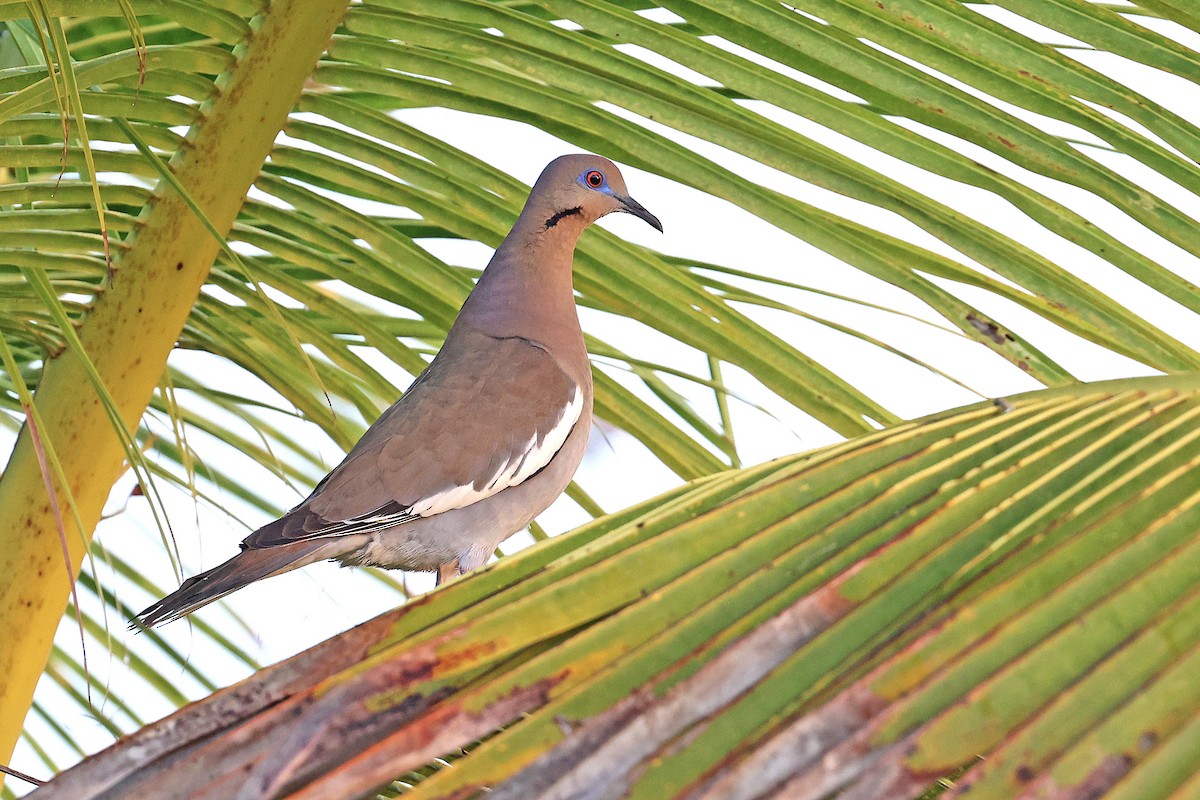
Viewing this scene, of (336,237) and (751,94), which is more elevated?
(336,237)

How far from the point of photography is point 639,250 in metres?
1.17

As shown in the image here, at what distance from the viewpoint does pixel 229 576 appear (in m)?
1.18

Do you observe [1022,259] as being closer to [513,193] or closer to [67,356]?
[513,193]

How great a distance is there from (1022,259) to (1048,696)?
608 mm

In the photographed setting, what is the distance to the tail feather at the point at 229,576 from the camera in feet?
3.60

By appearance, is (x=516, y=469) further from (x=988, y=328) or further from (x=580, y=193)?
(x=988, y=328)

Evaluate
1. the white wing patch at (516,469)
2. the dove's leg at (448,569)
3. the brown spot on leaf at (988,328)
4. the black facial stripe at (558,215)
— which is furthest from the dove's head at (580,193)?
the brown spot on leaf at (988,328)

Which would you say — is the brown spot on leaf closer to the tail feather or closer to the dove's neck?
the dove's neck

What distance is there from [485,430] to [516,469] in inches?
2.3

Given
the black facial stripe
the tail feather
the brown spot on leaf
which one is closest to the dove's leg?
the tail feather

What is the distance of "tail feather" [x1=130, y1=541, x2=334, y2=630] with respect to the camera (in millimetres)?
1099

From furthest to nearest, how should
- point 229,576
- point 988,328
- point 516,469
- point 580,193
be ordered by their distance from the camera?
point 580,193, point 516,469, point 229,576, point 988,328

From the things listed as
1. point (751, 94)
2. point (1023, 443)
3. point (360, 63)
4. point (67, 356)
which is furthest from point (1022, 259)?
point (67, 356)

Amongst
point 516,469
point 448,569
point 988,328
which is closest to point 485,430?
point 516,469
